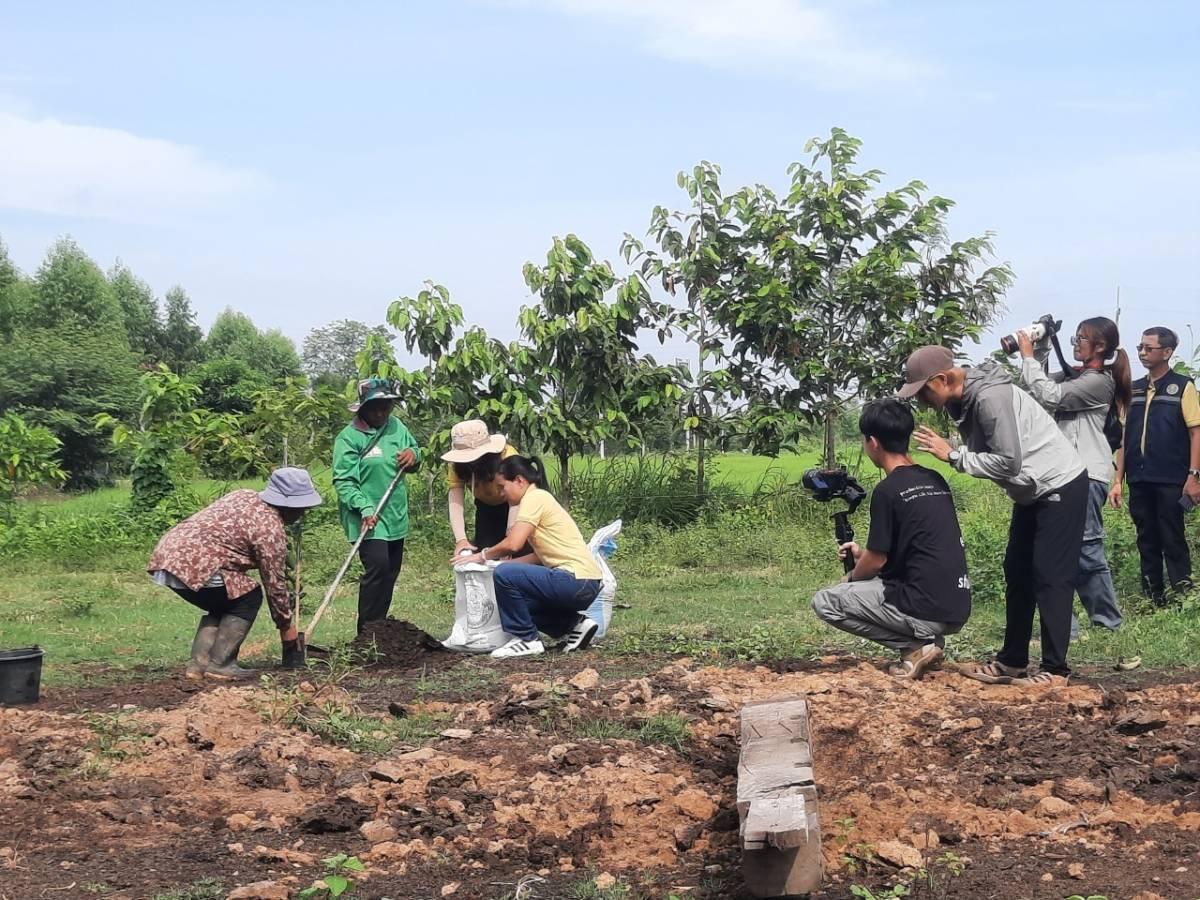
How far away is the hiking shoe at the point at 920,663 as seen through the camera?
6.61m

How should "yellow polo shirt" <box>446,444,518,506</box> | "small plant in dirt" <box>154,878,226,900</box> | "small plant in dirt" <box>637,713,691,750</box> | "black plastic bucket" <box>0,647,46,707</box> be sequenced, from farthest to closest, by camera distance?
"yellow polo shirt" <box>446,444,518,506</box> < "black plastic bucket" <box>0,647,46,707</box> < "small plant in dirt" <box>637,713,691,750</box> < "small plant in dirt" <box>154,878,226,900</box>

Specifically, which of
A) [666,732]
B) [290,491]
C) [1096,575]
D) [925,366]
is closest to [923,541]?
[925,366]

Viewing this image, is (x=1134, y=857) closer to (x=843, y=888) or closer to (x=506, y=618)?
(x=843, y=888)

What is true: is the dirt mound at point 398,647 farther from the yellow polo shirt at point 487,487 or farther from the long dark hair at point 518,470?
the long dark hair at point 518,470

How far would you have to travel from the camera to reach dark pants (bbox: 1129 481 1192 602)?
29.7ft

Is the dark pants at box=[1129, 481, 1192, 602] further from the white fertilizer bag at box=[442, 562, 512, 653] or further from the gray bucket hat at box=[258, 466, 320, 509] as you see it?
the gray bucket hat at box=[258, 466, 320, 509]

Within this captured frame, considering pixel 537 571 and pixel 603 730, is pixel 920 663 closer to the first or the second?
pixel 603 730

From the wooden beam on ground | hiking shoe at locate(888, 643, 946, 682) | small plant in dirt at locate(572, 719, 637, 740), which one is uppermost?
the wooden beam on ground

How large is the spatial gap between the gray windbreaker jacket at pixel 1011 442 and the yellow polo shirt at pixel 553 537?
107 inches

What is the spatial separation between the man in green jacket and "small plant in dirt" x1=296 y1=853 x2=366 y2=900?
4.47 m

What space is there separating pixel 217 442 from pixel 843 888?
1115 cm

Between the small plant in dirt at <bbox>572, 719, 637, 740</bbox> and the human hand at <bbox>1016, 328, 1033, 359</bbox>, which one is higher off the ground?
the human hand at <bbox>1016, 328, 1033, 359</bbox>

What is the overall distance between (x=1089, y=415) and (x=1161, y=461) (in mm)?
1269

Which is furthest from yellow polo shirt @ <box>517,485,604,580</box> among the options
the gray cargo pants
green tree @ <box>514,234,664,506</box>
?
green tree @ <box>514,234,664,506</box>
